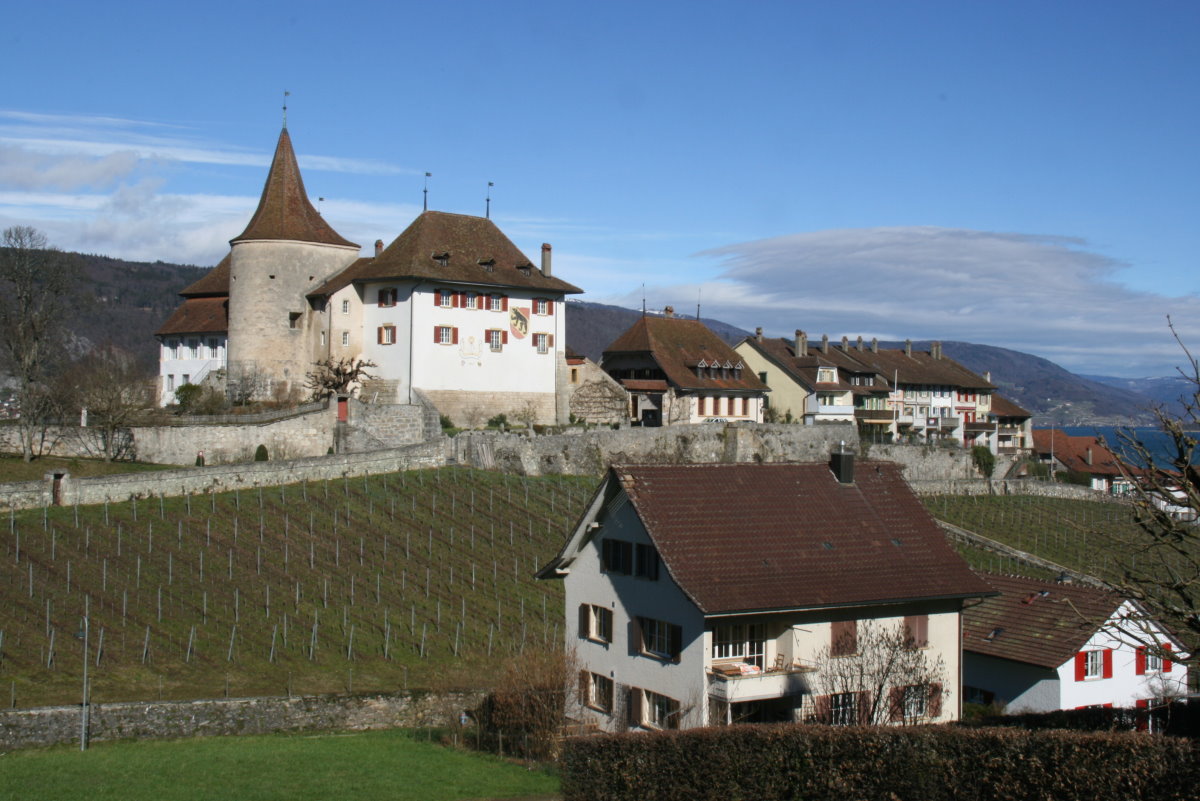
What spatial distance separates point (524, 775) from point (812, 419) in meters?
50.5

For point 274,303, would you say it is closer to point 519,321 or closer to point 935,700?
point 519,321

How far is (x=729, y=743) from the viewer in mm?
21141

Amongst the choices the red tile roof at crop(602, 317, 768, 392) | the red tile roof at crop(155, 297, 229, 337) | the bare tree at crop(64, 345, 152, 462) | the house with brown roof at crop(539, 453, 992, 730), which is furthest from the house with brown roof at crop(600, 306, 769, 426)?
the house with brown roof at crop(539, 453, 992, 730)

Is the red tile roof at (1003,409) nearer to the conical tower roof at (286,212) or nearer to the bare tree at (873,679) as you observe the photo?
the conical tower roof at (286,212)

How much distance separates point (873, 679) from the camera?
26.3 meters

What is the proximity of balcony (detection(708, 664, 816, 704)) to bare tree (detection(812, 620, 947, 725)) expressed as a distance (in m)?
0.49

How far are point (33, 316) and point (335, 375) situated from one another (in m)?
12.4

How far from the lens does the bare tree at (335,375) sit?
56750 mm

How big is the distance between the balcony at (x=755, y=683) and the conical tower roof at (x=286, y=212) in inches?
1528

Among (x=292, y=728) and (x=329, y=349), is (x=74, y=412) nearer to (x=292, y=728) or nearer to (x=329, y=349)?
(x=329, y=349)

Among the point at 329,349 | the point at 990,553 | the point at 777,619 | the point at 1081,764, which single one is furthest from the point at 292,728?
→ the point at 990,553

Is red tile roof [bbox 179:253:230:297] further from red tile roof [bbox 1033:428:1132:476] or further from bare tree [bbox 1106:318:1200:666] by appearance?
red tile roof [bbox 1033:428:1132:476]

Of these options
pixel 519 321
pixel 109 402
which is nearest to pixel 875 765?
pixel 109 402

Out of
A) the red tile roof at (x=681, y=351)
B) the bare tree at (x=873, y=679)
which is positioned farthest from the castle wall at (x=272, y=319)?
the bare tree at (x=873, y=679)
